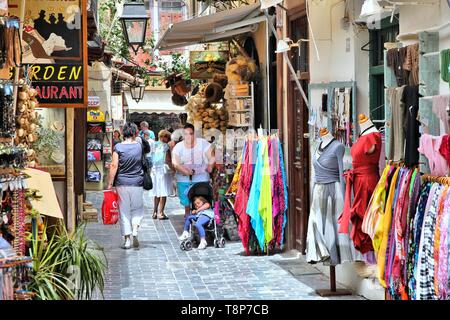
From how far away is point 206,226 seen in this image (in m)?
14.2

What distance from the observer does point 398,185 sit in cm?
830

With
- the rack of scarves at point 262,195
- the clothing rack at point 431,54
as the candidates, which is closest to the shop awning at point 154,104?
the rack of scarves at point 262,195

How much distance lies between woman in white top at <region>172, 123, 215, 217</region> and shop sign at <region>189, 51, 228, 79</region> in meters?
3.49

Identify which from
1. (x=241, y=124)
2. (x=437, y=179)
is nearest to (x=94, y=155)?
(x=241, y=124)

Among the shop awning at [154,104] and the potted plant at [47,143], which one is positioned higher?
the shop awning at [154,104]

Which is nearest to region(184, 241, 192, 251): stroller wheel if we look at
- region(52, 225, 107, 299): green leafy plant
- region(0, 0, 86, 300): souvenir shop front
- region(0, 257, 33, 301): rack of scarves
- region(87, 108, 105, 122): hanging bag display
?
region(0, 0, 86, 300): souvenir shop front

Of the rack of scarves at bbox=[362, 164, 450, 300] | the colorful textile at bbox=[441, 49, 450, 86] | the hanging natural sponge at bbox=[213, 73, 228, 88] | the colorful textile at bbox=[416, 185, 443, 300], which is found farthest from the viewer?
the hanging natural sponge at bbox=[213, 73, 228, 88]

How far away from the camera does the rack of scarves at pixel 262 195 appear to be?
1290cm

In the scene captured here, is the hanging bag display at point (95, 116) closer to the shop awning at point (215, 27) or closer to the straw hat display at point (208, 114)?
the straw hat display at point (208, 114)

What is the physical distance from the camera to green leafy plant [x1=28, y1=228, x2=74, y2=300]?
6492mm

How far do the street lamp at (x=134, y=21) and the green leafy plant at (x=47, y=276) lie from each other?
8668mm

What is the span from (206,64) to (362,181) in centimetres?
980

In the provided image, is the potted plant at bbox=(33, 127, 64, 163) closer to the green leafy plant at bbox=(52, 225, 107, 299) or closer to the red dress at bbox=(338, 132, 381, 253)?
the red dress at bbox=(338, 132, 381, 253)
